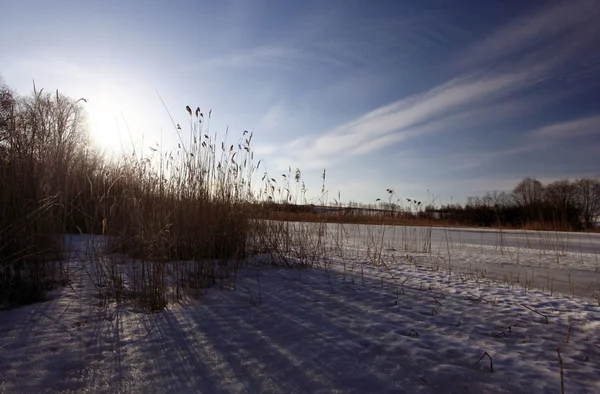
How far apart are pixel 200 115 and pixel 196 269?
1.53 metres

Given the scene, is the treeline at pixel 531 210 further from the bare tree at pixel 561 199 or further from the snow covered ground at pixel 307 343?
the snow covered ground at pixel 307 343

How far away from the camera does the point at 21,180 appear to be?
2074 millimetres

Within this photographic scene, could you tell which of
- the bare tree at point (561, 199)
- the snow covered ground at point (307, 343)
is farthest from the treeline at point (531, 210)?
the snow covered ground at point (307, 343)

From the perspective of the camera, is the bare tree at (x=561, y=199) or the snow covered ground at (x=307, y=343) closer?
the snow covered ground at (x=307, y=343)

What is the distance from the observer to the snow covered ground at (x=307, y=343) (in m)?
Result: 1.14

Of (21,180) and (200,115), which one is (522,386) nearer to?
(21,180)

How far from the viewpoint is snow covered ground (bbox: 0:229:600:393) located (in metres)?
1.14

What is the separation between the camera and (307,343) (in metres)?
1.46

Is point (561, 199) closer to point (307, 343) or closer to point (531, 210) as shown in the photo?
point (531, 210)

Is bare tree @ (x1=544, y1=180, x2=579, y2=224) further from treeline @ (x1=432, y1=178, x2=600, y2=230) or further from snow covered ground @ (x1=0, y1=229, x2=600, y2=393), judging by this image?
snow covered ground @ (x1=0, y1=229, x2=600, y2=393)

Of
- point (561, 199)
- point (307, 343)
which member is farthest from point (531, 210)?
point (307, 343)

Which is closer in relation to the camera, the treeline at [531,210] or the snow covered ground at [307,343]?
the snow covered ground at [307,343]

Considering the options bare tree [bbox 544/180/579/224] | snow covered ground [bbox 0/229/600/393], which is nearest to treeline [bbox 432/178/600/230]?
bare tree [bbox 544/180/579/224]

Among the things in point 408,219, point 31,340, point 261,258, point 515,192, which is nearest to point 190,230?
point 261,258
